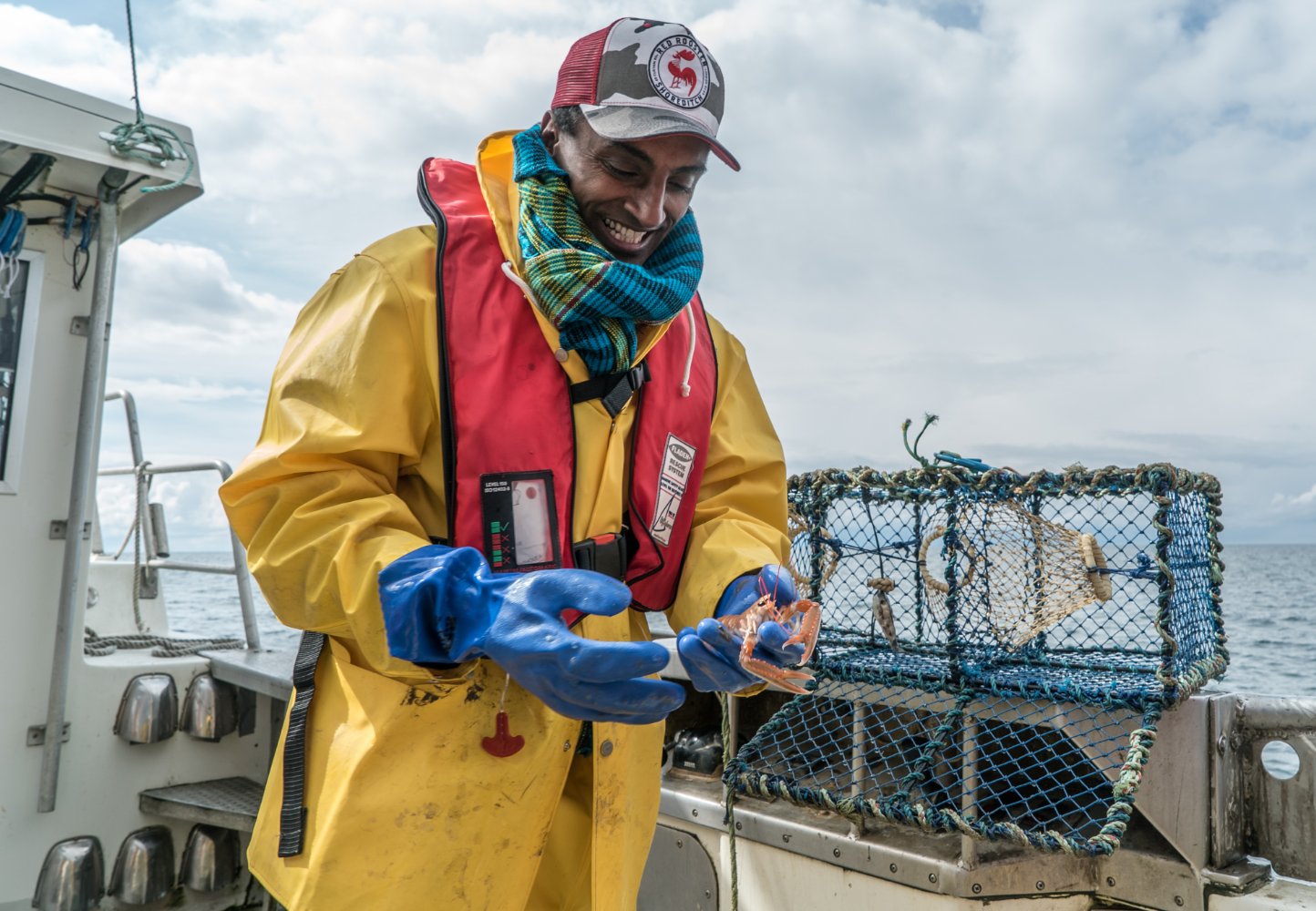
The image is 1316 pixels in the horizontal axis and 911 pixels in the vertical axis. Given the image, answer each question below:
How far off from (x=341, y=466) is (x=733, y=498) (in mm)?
844

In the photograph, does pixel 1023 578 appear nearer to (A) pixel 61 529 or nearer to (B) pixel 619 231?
(B) pixel 619 231

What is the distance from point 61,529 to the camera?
11.3 feet

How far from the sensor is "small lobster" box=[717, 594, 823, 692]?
1557 millimetres

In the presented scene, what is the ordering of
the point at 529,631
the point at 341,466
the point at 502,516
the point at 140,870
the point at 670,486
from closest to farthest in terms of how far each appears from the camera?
1. the point at 529,631
2. the point at 341,466
3. the point at 502,516
4. the point at 670,486
5. the point at 140,870

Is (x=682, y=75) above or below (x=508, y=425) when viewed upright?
above

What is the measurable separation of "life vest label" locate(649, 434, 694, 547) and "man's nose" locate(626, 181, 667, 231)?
41cm

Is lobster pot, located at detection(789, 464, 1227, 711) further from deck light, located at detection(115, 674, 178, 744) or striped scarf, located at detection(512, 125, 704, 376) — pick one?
deck light, located at detection(115, 674, 178, 744)

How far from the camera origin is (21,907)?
134 inches

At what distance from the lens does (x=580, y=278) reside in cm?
167

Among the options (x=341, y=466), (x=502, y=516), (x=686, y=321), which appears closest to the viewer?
(x=341, y=466)

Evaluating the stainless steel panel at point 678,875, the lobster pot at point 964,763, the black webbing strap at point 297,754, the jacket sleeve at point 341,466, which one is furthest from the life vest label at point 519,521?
the stainless steel panel at point 678,875

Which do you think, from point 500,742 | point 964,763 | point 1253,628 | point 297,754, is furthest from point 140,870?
point 1253,628

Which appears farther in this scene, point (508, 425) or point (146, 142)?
point (146, 142)

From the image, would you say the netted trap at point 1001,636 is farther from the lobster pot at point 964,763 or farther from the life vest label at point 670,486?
the life vest label at point 670,486
